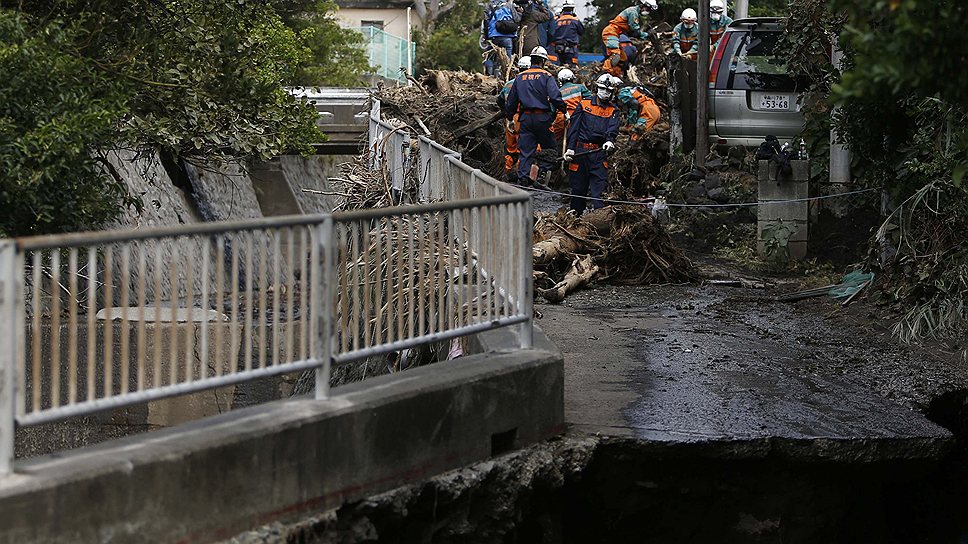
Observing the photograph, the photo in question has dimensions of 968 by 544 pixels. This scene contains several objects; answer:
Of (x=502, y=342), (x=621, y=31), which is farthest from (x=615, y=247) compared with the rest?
(x=621, y=31)

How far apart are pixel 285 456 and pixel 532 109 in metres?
11.6

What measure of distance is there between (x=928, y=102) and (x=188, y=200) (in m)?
12.1

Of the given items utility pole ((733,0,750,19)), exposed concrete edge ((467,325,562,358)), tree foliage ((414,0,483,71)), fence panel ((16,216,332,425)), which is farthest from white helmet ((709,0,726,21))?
tree foliage ((414,0,483,71))

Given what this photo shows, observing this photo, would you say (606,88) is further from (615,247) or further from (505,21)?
(505,21)

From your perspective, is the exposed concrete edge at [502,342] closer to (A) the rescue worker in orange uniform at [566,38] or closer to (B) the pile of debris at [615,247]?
(B) the pile of debris at [615,247]

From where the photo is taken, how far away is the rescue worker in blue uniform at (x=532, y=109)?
657 inches

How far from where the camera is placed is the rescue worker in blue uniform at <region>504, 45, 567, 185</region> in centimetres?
1669

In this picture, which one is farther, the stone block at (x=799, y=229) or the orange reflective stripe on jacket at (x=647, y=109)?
the orange reflective stripe on jacket at (x=647, y=109)

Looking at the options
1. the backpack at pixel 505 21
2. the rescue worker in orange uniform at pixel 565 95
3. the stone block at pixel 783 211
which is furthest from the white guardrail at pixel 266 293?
the backpack at pixel 505 21

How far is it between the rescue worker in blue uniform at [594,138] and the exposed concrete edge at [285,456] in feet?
26.0

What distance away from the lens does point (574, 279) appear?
11.9 meters

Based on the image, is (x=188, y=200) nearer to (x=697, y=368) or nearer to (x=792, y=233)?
(x=792, y=233)

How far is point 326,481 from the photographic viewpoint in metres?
5.78

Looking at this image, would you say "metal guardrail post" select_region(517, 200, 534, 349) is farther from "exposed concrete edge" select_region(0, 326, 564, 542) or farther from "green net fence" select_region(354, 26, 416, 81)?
"green net fence" select_region(354, 26, 416, 81)
